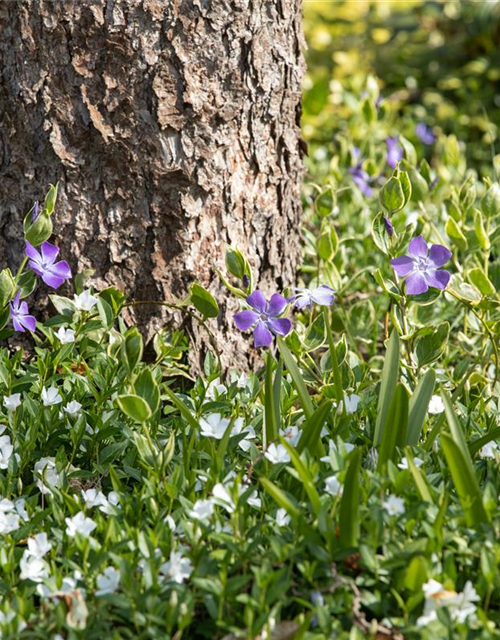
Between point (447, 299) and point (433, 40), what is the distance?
4.21 metres

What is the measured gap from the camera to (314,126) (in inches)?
210

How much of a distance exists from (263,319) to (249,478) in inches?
16.4

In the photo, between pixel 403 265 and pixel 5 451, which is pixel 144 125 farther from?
pixel 5 451

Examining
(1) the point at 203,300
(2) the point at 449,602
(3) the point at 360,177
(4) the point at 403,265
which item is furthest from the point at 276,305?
(3) the point at 360,177

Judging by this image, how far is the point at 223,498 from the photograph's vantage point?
5.17 feet

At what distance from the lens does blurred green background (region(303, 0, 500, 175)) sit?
546 cm

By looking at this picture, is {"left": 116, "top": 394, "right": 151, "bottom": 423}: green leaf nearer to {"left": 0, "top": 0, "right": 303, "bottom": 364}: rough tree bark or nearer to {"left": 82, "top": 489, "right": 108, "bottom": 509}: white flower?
{"left": 82, "top": 489, "right": 108, "bottom": 509}: white flower

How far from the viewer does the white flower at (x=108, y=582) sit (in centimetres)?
145

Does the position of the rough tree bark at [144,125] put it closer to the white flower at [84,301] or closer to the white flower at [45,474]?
the white flower at [84,301]

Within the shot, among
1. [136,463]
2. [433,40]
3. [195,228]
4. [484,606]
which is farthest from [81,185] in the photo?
[433,40]

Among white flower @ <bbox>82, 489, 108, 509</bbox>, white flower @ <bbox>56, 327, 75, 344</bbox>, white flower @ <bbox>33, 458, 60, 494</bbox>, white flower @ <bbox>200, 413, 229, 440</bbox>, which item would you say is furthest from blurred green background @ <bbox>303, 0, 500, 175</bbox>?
white flower @ <bbox>82, 489, 108, 509</bbox>

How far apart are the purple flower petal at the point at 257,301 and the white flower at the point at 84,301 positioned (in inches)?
17.4

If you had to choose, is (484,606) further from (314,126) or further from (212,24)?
(314,126)

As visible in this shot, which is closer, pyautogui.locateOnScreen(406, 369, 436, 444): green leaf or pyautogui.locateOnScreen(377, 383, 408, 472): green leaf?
pyautogui.locateOnScreen(377, 383, 408, 472): green leaf
